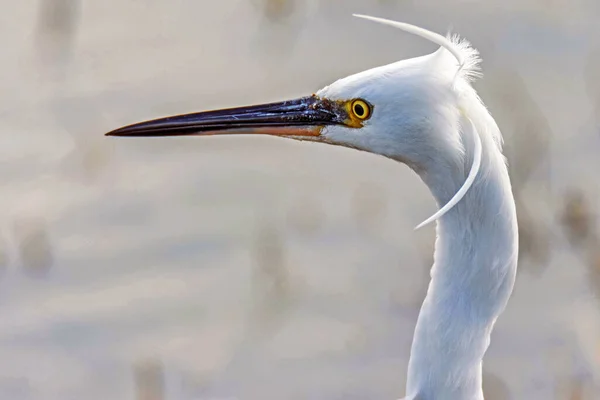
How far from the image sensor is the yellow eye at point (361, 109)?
336cm

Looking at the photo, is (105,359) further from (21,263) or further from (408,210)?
(408,210)

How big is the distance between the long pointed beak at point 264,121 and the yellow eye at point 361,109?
0.04 metres

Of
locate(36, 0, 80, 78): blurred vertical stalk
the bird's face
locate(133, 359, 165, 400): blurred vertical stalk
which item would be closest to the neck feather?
the bird's face


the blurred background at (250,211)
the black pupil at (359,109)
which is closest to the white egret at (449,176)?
the black pupil at (359,109)

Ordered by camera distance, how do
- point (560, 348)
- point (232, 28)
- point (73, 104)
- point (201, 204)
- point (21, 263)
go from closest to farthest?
point (560, 348) → point (21, 263) → point (201, 204) → point (73, 104) → point (232, 28)

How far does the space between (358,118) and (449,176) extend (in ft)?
1.10

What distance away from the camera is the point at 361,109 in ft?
11.1

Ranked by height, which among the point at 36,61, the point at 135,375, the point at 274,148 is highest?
the point at 36,61

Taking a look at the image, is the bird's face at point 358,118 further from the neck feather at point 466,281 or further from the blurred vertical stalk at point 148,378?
the blurred vertical stalk at point 148,378

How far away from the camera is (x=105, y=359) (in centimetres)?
559

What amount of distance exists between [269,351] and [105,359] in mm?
774

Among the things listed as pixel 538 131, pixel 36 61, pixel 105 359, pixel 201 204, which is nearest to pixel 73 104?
pixel 36 61

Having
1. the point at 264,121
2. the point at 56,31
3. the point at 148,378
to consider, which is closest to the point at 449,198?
the point at 264,121

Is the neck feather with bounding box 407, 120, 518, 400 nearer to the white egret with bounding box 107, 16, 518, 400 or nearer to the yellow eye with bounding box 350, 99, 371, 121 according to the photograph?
the white egret with bounding box 107, 16, 518, 400
